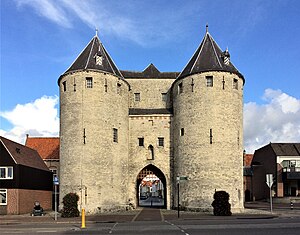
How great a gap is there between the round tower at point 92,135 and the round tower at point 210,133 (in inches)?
245

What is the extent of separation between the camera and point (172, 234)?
17.4 metres

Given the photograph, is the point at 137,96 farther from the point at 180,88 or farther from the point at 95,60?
the point at 95,60

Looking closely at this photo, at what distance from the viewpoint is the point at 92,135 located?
37156mm

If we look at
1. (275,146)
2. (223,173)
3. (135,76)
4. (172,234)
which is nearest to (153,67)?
(135,76)

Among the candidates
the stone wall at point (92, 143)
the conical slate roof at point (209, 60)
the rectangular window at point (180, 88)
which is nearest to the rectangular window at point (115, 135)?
the stone wall at point (92, 143)

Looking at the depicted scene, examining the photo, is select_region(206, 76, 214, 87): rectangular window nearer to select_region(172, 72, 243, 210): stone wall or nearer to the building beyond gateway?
the building beyond gateway

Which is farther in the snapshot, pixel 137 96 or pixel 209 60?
pixel 137 96

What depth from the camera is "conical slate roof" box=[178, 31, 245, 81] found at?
126 ft

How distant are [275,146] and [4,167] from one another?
4374 centimetres

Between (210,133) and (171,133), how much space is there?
5.94 metres

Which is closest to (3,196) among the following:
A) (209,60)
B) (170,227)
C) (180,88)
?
(180,88)

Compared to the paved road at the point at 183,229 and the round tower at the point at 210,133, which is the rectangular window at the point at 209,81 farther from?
the paved road at the point at 183,229

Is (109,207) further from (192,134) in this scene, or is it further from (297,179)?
(297,179)

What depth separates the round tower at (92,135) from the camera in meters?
36.7
